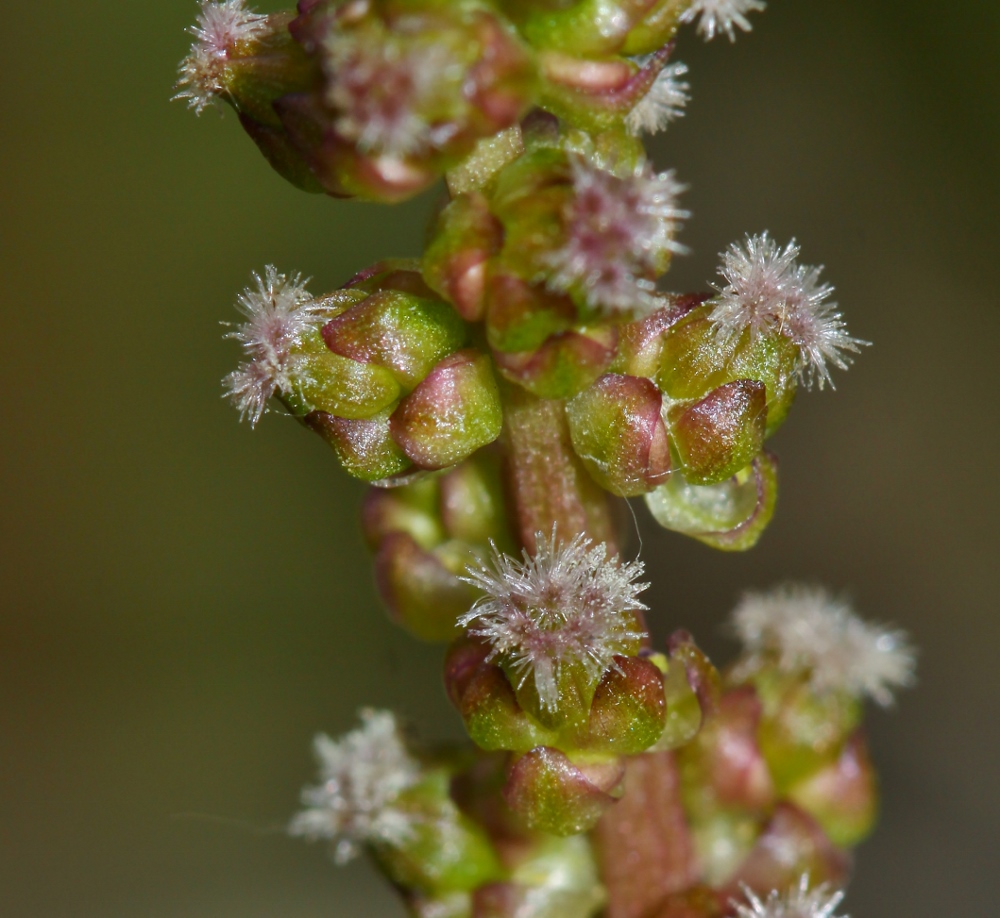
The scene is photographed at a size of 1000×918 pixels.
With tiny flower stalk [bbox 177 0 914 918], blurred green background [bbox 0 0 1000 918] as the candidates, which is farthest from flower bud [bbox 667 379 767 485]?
blurred green background [bbox 0 0 1000 918]

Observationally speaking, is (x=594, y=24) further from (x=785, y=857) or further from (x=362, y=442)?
(x=785, y=857)

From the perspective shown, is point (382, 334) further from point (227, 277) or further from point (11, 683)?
point (11, 683)

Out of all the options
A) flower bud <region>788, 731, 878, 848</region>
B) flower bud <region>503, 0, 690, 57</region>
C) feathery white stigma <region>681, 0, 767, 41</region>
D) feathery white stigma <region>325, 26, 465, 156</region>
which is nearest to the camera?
feathery white stigma <region>325, 26, 465, 156</region>

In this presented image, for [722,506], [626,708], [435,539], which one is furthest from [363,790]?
[722,506]

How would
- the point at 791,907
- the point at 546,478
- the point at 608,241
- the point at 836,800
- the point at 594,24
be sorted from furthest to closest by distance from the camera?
the point at 836,800 → the point at 791,907 → the point at 546,478 → the point at 594,24 → the point at 608,241

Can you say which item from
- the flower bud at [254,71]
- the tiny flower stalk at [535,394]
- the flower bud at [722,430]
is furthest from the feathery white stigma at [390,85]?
the flower bud at [722,430]

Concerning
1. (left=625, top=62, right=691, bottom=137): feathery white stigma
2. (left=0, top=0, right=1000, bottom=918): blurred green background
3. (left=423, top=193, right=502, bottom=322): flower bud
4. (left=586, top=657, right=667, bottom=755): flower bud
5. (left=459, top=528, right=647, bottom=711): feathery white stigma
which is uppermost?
(left=0, top=0, right=1000, bottom=918): blurred green background

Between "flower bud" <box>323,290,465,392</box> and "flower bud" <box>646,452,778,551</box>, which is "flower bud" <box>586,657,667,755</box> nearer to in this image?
"flower bud" <box>646,452,778,551</box>
